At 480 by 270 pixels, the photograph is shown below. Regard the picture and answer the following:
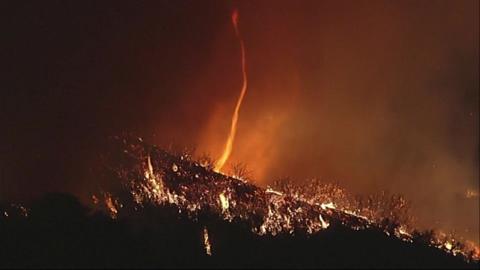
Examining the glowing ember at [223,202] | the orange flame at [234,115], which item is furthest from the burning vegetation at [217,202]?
the orange flame at [234,115]

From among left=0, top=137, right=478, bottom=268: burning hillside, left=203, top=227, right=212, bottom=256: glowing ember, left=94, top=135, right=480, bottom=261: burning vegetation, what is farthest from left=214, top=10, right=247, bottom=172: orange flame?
left=203, top=227, right=212, bottom=256: glowing ember

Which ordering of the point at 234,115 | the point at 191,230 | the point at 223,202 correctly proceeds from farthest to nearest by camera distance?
the point at 234,115 < the point at 223,202 < the point at 191,230

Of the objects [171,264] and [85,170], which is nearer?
Answer: [171,264]

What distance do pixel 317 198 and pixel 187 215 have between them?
4.10 m

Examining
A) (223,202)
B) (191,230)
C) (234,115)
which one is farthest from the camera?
(234,115)

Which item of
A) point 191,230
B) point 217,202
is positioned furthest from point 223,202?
point 191,230

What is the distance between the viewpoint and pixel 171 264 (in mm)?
7930

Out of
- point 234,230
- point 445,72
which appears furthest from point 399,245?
point 445,72

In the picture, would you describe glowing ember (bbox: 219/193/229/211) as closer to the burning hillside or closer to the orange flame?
the burning hillside

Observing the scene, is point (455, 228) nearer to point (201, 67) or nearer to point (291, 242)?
point (201, 67)

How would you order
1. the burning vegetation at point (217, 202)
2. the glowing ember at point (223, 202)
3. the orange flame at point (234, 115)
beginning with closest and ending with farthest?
the burning vegetation at point (217, 202) < the glowing ember at point (223, 202) < the orange flame at point (234, 115)

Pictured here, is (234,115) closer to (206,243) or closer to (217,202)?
(217,202)

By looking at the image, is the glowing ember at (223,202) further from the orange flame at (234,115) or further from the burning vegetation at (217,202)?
the orange flame at (234,115)

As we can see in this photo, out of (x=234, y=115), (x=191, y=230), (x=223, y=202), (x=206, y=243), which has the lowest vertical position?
(x=206, y=243)
